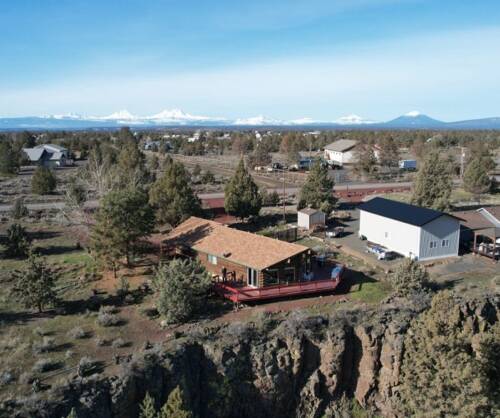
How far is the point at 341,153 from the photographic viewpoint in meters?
96.3

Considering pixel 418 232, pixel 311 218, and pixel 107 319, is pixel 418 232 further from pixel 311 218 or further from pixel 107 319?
pixel 107 319

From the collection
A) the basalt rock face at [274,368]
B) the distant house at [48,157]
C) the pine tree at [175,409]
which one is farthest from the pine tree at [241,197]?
the distant house at [48,157]

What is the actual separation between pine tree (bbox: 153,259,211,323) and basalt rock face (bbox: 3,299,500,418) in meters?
1.99

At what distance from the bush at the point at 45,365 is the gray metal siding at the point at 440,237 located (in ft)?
81.4

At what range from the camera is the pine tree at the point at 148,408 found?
624 inches

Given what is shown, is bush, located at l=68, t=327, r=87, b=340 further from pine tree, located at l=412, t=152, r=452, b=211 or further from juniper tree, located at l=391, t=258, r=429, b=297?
pine tree, located at l=412, t=152, r=452, b=211

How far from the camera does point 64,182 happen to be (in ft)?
226

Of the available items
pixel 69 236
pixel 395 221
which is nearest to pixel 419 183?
pixel 395 221

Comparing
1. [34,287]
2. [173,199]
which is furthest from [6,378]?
[173,199]

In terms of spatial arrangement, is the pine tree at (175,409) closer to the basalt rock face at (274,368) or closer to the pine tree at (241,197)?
the basalt rock face at (274,368)

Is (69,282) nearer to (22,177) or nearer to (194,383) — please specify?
(194,383)

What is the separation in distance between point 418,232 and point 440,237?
2.23 metres

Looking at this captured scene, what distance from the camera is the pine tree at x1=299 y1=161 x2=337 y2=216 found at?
43.7 meters

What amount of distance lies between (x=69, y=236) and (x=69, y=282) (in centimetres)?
1211
